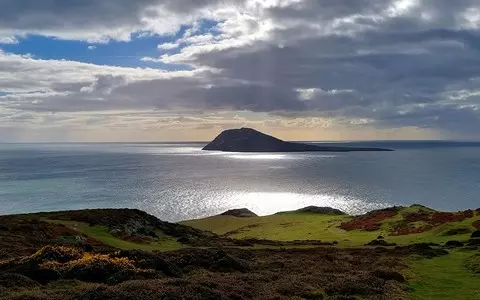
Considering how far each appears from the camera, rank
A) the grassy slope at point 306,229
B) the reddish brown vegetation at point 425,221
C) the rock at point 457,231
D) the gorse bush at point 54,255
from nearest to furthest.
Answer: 1. the gorse bush at point 54,255
2. the rock at point 457,231
3. the grassy slope at point 306,229
4. the reddish brown vegetation at point 425,221

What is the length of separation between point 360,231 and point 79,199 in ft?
463

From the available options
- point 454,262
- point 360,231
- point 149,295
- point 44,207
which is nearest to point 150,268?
point 149,295

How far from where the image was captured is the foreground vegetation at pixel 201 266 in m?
23.4

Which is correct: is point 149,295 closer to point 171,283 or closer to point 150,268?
point 171,283

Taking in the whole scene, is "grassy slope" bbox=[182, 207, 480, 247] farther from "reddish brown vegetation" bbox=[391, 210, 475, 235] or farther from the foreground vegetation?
"reddish brown vegetation" bbox=[391, 210, 475, 235]

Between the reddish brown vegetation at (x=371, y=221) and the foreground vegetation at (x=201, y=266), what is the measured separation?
437 inches

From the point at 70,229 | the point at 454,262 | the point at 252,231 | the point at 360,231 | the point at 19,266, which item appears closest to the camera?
the point at 19,266

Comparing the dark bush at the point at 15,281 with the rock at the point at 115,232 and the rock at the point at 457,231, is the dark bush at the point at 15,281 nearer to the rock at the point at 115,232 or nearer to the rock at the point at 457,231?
the rock at the point at 115,232

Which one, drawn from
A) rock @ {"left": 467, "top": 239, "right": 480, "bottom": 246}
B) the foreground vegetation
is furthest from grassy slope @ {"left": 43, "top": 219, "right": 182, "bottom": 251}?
rock @ {"left": 467, "top": 239, "right": 480, "bottom": 246}

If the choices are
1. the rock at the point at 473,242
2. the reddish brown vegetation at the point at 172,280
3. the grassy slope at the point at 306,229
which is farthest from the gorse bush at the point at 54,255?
the rock at the point at 473,242

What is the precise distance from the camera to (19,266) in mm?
27219

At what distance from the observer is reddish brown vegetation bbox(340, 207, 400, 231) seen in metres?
86.8

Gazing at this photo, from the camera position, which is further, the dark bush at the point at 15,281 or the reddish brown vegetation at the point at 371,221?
the reddish brown vegetation at the point at 371,221

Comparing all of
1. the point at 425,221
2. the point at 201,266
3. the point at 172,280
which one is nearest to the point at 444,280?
the point at 201,266
